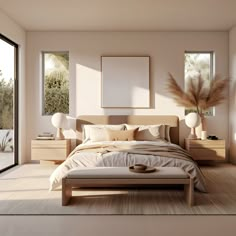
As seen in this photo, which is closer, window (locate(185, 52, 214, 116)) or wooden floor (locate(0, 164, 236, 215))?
wooden floor (locate(0, 164, 236, 215))

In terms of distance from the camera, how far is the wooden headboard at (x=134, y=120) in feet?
23.6

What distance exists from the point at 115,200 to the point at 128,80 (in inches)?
140

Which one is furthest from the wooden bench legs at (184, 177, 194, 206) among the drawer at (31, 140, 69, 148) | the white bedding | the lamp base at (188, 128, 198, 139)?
the drawer at (31, 140, 69, 148)

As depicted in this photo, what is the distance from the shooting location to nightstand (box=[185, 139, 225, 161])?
263 inches

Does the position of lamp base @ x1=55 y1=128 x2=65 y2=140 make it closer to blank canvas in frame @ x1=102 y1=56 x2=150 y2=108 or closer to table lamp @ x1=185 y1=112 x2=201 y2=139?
blank canvas in frame @ x1=102 y1=56 x2=150 y2=108

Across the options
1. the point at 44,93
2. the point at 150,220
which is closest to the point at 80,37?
the point at 44,93

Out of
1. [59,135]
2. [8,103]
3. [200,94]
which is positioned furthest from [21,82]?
[200,94]

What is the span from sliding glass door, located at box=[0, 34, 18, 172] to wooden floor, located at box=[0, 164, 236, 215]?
45.0 inches

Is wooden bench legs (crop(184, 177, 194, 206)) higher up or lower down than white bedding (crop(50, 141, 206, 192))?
lower down

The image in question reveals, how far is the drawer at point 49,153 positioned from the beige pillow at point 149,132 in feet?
4.38

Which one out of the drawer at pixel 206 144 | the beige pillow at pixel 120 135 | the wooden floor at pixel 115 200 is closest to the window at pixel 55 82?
the beige pillow at pixel 120 135

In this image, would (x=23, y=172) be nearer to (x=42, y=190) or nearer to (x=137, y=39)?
(x=42, y=190)

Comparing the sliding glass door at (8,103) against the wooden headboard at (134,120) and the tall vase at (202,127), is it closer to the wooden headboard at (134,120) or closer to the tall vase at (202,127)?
the wooden headboard at (134,120)

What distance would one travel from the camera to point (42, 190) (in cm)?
475
